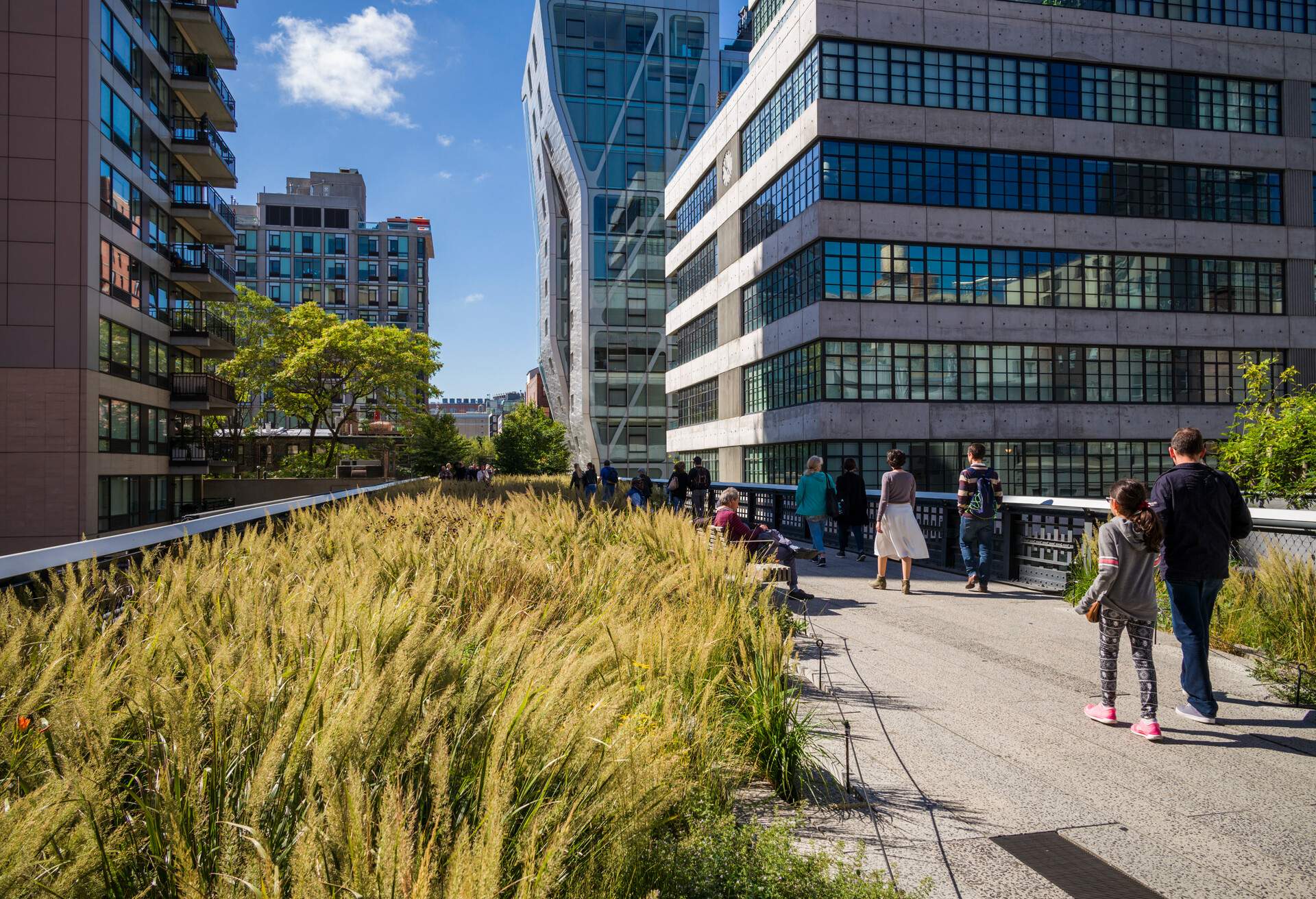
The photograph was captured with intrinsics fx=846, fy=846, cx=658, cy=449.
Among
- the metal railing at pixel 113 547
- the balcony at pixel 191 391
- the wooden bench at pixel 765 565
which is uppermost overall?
the balcony at pixel 191 391

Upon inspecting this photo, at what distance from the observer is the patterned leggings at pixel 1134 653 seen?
613cm

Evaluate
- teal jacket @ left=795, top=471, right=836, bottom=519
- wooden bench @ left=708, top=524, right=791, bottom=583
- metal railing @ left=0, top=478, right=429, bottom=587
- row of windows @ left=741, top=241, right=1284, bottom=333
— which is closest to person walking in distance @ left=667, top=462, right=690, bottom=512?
teal jacket @ left=795, top=471, right=836, bottom=519

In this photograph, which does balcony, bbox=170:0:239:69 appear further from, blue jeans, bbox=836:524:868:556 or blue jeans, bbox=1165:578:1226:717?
blue jeans, bbox=1165:578:1226:717

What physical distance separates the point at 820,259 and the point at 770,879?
31.3 meters

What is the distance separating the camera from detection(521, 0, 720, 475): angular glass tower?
71.7 metres

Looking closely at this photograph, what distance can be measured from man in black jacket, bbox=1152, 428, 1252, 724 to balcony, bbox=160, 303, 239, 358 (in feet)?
142

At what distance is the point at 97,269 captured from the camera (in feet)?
103

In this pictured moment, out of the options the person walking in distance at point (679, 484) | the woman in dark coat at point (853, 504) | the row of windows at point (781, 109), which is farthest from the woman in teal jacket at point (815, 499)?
the row of windows at point (781, 109)

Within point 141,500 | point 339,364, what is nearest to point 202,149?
point 339,364

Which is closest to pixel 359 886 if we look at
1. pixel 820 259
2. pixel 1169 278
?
pixel 820 259

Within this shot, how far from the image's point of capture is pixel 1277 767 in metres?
5.45

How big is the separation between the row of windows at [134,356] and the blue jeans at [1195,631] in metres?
35.6

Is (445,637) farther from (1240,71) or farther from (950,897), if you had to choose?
(1240,71)

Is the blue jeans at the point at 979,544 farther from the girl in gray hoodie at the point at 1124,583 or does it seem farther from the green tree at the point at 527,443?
the green tree at the point at 527,443
